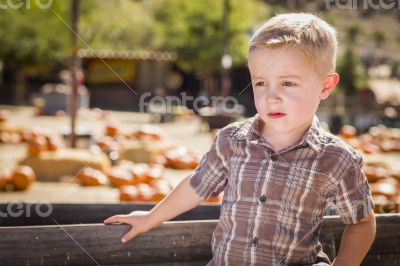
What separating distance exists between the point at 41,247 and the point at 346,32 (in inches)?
3866

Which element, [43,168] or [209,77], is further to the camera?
[209,77]

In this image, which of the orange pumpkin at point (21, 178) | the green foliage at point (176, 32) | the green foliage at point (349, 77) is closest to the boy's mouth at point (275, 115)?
the orange pumpkin at point (21, 178)

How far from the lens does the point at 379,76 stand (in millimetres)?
85500

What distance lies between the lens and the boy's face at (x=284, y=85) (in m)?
2.06

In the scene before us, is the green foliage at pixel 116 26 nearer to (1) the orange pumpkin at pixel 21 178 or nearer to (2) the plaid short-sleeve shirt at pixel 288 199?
(1) the orange pumpkin at pixel 21 178

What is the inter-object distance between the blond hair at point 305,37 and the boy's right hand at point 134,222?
770 mm

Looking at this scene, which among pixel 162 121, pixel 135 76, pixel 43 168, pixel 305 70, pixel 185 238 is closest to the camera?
pixel 305 70

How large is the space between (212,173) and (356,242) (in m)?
0.62

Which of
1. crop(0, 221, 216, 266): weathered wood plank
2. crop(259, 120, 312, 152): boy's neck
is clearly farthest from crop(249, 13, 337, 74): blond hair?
crop(0, 221, 216, 266): weathered wood plank

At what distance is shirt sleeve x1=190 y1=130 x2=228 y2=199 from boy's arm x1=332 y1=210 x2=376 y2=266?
0.54 meters

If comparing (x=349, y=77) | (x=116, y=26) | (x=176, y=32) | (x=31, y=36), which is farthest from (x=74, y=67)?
(x=116, y=26)

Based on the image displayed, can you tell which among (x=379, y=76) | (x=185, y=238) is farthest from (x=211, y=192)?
(x=379, y=76)

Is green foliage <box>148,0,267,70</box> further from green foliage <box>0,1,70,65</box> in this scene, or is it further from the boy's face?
the boy's face

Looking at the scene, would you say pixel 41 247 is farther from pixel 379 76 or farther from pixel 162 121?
pixel 379 76
